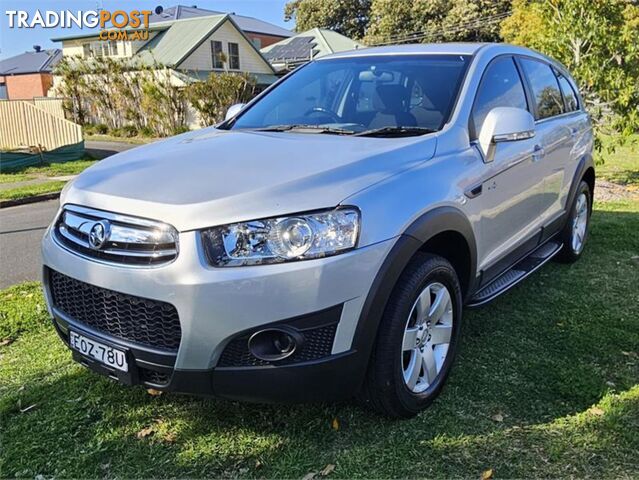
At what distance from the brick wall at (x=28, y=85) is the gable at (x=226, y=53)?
62.8 ft

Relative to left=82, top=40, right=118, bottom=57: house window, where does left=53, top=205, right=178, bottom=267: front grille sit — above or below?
below

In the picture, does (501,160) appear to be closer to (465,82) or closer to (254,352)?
(465,82)

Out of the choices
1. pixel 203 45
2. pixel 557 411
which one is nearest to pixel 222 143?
pixel 557 411

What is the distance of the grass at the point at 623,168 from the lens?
10.4m

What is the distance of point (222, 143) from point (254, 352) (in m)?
1.35

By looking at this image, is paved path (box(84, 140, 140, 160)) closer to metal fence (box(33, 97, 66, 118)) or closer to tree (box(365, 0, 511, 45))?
metal fence (box(33, 97, 66, 118))

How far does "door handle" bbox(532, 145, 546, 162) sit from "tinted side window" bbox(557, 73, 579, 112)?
3.99ft

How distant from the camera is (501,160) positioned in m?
3.53

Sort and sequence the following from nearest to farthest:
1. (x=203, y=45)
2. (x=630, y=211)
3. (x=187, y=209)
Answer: (x=187, y=209) → (x=630, y=211) → (x=203, y=45)

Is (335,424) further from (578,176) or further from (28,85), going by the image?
(28,85)

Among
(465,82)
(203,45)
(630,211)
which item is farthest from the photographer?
(203,45)

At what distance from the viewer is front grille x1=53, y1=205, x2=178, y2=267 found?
238 centimetres

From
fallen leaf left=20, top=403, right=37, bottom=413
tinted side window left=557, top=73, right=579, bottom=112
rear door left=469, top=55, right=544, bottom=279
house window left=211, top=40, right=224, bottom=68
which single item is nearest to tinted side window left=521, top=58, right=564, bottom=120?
tinted side window left=557, top=73, right=579, bottom=112

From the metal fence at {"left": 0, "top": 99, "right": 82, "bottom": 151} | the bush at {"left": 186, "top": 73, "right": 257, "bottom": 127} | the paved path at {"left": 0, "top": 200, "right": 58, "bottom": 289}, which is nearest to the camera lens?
the paved path at {"left": 0, "top": 200, "right": 58, "bottom": 289}
